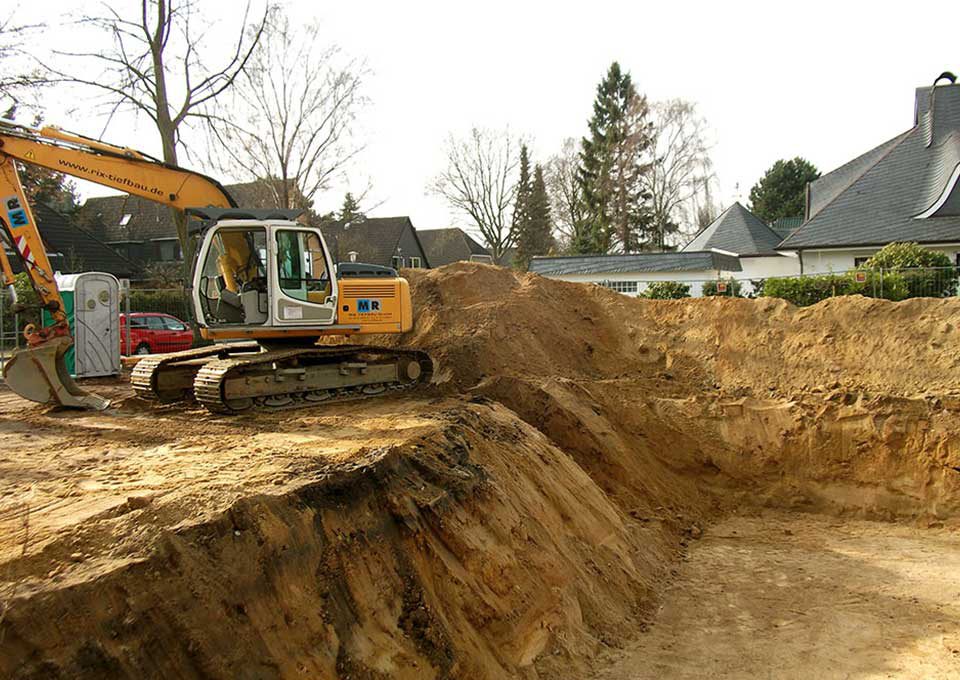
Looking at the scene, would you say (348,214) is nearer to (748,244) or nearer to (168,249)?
(168,249)

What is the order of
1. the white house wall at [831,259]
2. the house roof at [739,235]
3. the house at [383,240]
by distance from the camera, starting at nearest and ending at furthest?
the white house wall at [831,259] < the house roof at [739,235] < the house at [383,240]

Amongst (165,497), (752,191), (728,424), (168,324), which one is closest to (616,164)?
(752,191)

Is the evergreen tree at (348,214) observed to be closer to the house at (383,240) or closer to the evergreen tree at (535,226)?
the house at (383,240)

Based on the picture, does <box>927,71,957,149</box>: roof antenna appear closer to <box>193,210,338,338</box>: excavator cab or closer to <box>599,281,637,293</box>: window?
<box>599,281,637,293</box>: window

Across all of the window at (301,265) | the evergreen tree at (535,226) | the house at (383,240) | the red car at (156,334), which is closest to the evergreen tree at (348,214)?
the house at (383,240)

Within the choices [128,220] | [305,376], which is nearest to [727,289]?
[305,376]

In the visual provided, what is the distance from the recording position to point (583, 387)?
41.3 ft

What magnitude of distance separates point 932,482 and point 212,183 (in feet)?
38.4


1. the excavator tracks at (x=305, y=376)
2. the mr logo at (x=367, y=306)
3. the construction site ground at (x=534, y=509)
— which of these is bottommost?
the construction site ground at (x=534, y=509)

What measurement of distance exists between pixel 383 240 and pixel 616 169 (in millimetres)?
16311

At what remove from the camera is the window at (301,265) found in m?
10.4

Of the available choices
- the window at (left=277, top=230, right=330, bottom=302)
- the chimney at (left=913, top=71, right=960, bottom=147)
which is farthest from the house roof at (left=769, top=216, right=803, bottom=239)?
the window at (left=277, top=230, right=330, bottom=302)

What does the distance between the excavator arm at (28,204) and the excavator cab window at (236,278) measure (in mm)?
978

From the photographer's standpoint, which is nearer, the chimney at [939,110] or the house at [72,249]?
the chimney at [939,110]
